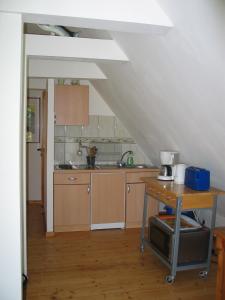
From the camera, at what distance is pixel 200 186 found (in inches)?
118

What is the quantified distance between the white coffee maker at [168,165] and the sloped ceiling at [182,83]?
0.08 meters

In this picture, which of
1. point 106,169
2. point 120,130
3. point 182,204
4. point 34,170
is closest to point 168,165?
point 182,204

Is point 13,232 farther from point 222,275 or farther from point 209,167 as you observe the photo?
point 209,167

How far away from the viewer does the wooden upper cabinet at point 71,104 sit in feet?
14.2

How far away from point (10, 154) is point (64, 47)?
1.31 m

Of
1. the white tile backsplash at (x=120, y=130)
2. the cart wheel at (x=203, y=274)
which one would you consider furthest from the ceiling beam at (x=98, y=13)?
the white tile backsplash at (x=120, y=130)

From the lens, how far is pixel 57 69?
3734 millimetres

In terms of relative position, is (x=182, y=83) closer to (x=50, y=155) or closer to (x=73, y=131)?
(x=50, y=155)

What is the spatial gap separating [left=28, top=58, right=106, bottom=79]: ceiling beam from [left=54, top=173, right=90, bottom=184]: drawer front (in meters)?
1.30

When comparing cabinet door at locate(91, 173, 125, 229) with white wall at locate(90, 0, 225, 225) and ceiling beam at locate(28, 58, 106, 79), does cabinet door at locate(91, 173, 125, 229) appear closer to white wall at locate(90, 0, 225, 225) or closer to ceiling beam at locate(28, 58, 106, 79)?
white wall at locate(90, 0, 225, 225)

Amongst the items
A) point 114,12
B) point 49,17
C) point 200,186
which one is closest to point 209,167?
point 200,186

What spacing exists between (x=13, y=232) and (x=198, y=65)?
5.39ft

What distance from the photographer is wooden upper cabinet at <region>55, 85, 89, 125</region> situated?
4.33 meters

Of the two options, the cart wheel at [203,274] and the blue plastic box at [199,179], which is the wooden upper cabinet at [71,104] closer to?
the blue plastic box at [199,179]
